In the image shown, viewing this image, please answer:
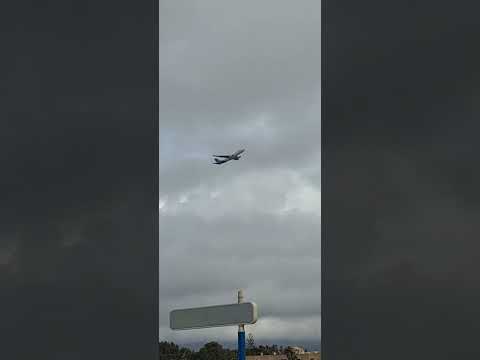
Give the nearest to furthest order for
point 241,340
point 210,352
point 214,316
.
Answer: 1. point 214,316
2. point 241,340
3. point 210,352

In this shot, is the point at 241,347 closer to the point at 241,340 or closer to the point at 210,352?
the point at 241,340

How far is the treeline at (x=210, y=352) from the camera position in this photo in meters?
26.2

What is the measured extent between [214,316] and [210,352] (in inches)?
942

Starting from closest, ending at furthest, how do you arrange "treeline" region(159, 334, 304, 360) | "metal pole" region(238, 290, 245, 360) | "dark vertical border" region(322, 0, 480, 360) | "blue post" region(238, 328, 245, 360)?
"dark vertical border" region(322, 0, 480, 360)
"metal pole" region(238, 290, 245, 360)
"blue post" region(238, 328, 245, 360)
"treeline" region(159, 334, 304, 360)

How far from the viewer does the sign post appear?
4.78 meters

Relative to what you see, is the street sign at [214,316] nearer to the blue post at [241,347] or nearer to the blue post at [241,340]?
the blue post at [241,340]

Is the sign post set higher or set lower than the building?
higher

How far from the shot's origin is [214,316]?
491cm
